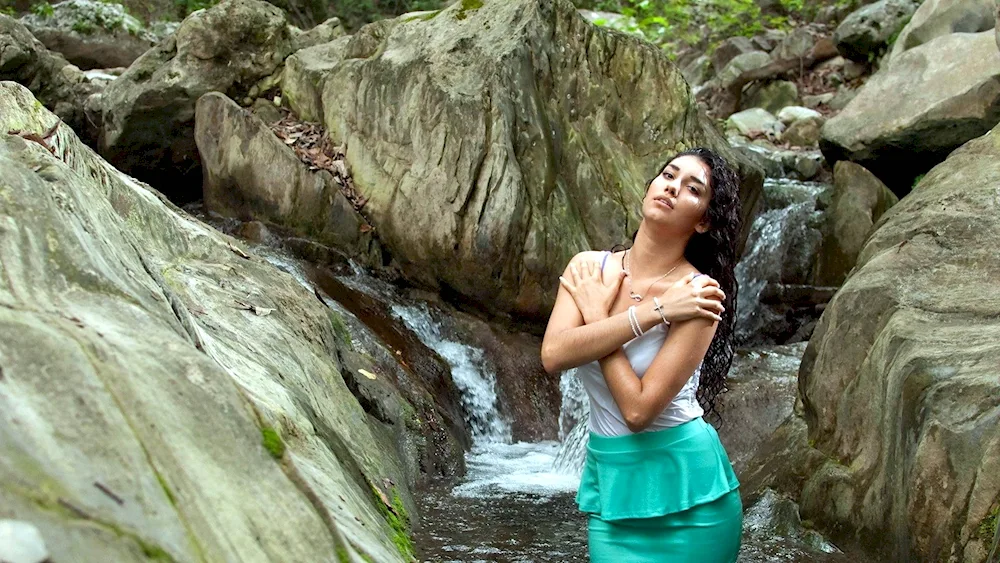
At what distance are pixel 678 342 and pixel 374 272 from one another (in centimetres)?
554

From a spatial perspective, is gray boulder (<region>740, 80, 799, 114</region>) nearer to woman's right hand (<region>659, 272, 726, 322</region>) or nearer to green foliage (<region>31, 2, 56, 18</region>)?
green foliage (<region>31, 2, 56, 18</region>)

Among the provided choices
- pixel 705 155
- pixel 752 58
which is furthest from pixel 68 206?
pixel 752 58

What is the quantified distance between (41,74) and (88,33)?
4206 millimetres

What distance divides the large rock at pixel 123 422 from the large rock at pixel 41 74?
28.4ft

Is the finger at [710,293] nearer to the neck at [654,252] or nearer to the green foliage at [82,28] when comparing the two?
the neck at [654,252]

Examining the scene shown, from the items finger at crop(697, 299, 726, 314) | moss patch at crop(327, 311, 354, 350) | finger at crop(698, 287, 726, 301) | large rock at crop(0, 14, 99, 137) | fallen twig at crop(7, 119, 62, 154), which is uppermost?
large rock at crop(0, 14, 99, 137)

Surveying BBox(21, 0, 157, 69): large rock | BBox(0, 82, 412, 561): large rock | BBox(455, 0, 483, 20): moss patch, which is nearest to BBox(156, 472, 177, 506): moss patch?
BBox(0, 82, 412, 561): large rock

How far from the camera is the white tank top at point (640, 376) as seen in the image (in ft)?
8.49

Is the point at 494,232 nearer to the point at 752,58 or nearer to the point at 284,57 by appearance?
the point at 284,57

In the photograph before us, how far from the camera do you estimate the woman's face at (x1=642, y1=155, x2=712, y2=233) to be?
9.00 feet

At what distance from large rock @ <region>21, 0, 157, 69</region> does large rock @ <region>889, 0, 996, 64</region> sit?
11114mm

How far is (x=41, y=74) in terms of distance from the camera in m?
10.4

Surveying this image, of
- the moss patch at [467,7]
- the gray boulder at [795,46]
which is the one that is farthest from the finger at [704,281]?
the gray boulder at [795,46]

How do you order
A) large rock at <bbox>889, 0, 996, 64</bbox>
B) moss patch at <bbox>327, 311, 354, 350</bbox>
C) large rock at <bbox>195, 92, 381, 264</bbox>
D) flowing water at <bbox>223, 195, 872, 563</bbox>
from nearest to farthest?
flowing water at <bbox>223, 195, 872, 563</bbox>
moss patch at <bbox>327, 311, 354, 350</bbox>
large rock at <bbox>195, 92, 381, 264</bbox>
large rock at <bbox>889, 0, 996, 64</bbox>
